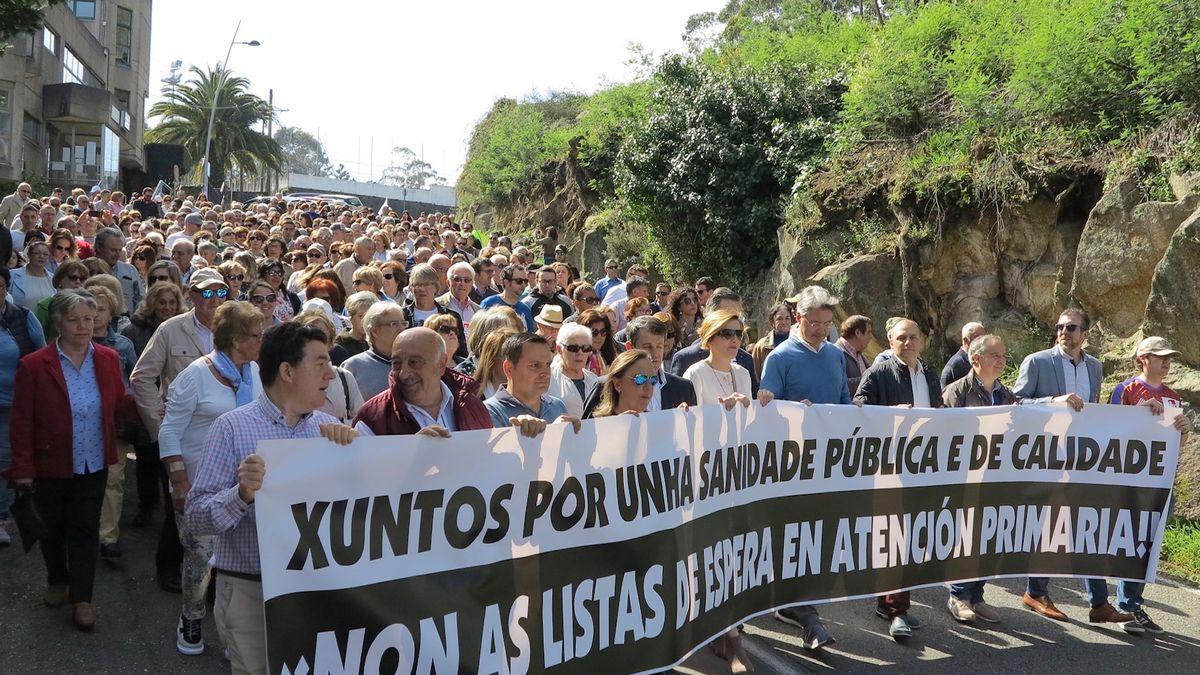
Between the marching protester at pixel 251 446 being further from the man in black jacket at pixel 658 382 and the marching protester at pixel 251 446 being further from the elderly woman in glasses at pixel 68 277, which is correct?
the elderly woman in glasses at pixel 68 277

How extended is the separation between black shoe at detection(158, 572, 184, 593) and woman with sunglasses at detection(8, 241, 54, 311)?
3.68m

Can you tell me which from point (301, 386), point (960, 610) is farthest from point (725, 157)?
point (301, 386)

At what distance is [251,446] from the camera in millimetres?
4000

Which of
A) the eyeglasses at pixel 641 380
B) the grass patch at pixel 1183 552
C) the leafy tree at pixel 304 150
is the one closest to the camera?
the eyeglasses at pixel 641 380

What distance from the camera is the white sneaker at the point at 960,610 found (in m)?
6.81

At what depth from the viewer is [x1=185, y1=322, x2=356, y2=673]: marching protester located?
3.98 m

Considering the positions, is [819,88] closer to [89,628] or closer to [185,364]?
[185,364]

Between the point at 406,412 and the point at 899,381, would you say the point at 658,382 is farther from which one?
the point at 406,412

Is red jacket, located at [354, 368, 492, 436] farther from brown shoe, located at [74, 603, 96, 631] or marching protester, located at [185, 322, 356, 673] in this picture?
brown shoe, located at [74, 603, 96, 631]

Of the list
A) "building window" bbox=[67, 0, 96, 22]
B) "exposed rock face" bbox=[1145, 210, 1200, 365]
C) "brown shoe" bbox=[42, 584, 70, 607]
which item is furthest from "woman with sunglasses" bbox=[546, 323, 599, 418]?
"building window" bbox=[67, 0, 96, 22]

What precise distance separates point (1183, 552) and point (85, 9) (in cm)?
5262

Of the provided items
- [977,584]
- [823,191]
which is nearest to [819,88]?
[823,191]

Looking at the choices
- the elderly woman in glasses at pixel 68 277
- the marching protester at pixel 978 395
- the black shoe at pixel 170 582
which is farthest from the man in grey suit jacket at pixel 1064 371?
the elderly woman in glasses at pixel 68 277

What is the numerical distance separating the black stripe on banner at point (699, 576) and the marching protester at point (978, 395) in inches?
15.0
